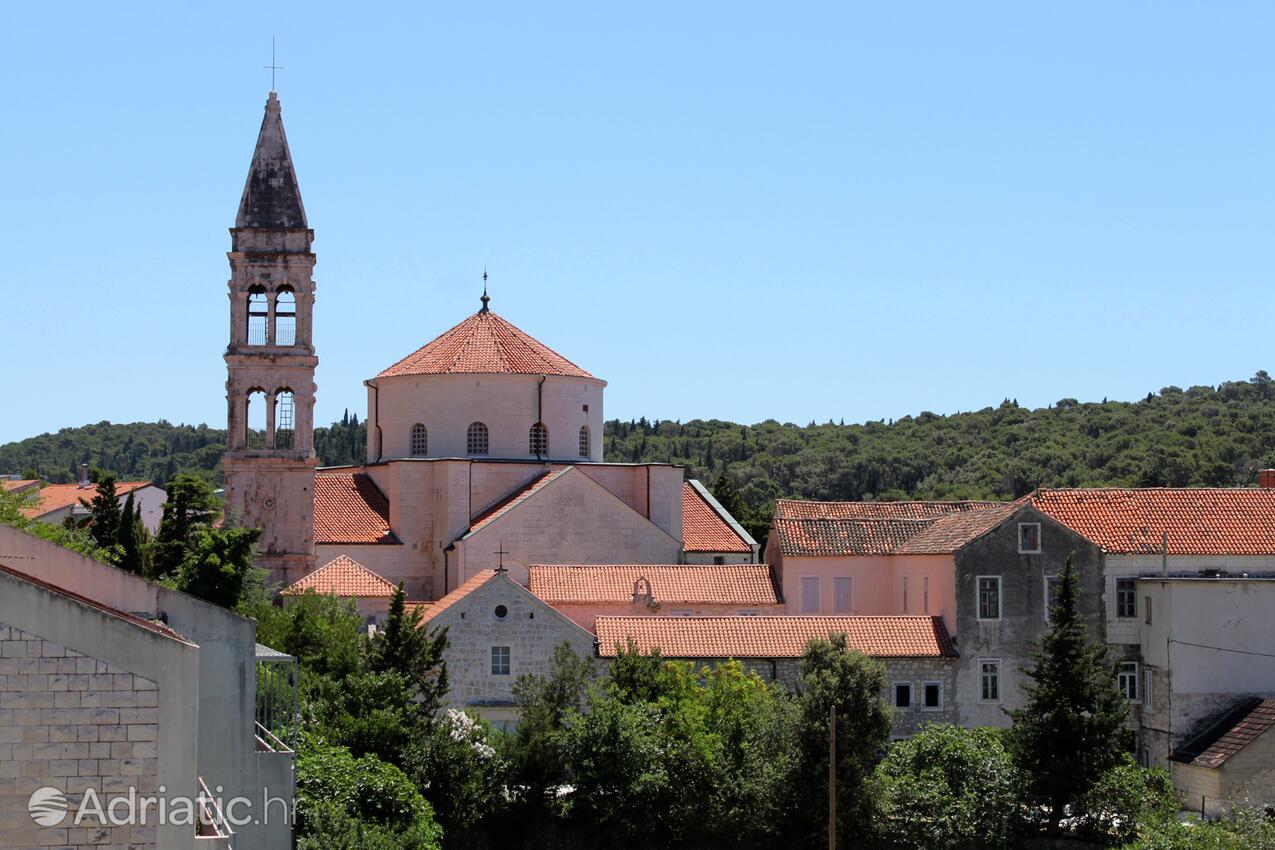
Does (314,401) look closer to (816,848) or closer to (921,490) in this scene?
(816,848)

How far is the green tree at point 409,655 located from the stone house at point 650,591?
794 cm

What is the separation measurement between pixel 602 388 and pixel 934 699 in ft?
56.2

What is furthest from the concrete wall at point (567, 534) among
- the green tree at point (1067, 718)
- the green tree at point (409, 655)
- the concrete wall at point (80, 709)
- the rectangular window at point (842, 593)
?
the concrete wall at point (80, 709)

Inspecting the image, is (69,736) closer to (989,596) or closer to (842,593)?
(989,596)

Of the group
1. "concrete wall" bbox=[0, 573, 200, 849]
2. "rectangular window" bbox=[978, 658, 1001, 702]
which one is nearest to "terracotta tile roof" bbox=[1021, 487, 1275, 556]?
"rectangular window" bbox=[978, 658, 1001, 702]

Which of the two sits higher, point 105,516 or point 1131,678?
point 105,516

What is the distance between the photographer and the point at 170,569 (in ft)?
149

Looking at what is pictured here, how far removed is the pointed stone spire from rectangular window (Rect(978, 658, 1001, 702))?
20976 millimetres

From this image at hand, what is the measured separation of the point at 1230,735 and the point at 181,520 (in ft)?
85.7

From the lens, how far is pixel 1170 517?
43.5 meters

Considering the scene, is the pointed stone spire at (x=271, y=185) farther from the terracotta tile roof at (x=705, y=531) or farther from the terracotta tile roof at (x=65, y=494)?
the terracotta tile roof at (x=65, y=494)

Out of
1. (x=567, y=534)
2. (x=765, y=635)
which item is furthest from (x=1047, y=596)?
(x=567, y=534)

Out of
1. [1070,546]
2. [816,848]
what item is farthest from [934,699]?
[816,848]

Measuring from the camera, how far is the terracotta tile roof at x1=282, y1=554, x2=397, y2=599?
44.2m
